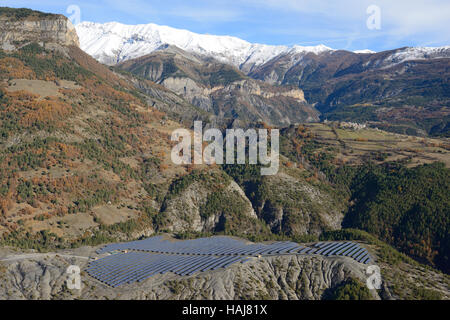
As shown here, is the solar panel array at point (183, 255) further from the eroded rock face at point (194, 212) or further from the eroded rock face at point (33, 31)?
the eroded rock face at point (33, 31)

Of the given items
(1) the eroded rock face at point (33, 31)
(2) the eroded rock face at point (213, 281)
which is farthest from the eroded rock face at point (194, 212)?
(1) the eroded rock face at point (33, 31)

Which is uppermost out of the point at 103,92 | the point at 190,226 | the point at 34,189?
the point at 103,92

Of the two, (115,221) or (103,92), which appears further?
(103,92)

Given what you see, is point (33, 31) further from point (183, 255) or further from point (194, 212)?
point (183, 255)

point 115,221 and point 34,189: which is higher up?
point 34,189
